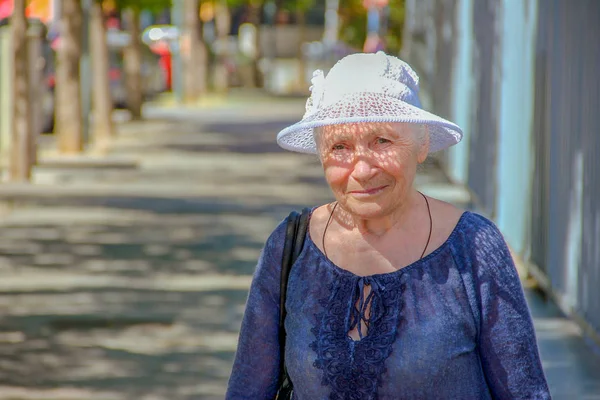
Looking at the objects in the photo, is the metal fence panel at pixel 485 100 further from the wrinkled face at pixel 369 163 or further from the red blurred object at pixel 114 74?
the red blurred object at pixel 114 74

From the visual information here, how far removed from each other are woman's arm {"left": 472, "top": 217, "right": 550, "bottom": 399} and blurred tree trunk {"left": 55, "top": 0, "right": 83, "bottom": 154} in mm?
18021

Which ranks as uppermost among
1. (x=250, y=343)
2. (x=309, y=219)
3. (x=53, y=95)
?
(x=309, y=219)

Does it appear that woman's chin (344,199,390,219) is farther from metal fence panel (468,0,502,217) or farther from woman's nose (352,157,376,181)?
metal fence panel (468,0,502,217)

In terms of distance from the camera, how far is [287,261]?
3.07 meters

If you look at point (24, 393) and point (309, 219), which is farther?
point (24, 393)

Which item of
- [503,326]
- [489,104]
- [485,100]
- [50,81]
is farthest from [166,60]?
[503,326]

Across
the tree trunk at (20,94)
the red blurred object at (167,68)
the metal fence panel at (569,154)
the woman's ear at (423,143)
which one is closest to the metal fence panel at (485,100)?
the metal fence panel at (569,154)

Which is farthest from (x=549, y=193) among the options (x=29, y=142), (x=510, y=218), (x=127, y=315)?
(x=29, y=142)

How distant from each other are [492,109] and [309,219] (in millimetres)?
10256

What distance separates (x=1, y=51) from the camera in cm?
2295

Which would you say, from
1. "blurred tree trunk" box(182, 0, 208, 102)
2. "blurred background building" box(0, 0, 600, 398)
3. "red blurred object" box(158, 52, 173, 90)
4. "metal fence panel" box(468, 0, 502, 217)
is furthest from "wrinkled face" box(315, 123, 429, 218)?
"red blurred object" box(158, 52, 173, 90)

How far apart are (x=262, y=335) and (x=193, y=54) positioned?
41.2 meters

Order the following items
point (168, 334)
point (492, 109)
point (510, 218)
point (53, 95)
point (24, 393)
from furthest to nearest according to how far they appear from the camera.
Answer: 1. point (53, 95)
2. point (492, 109)
3. point (510, 218)
4. point (168, 334)
5. point (24, 393)

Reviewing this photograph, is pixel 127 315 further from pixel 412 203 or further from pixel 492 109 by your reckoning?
pixel 412 203
